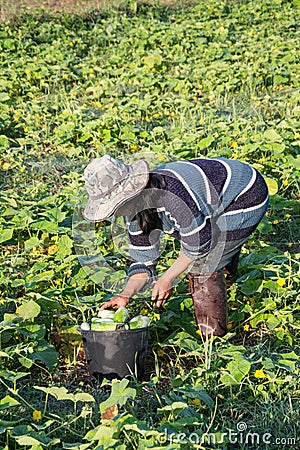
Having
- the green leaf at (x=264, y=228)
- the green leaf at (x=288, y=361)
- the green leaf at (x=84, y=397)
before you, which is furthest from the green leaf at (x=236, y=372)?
the green leaf at (x=264, y=228)

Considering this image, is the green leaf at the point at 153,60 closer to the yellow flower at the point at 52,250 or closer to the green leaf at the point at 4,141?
the green leaf at the point at 4,141

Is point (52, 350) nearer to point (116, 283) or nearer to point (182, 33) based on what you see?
point (116, 283)

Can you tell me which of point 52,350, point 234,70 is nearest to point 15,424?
point 52,350

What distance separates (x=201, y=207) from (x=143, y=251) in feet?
1.29

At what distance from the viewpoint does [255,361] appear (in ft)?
10.1

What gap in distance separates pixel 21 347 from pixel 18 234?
58.7 inches

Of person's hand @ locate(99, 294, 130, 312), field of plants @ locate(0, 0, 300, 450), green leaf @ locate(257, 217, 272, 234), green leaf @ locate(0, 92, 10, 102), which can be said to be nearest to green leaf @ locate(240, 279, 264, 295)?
field of plants @ locate(0, 0, 300, 450)

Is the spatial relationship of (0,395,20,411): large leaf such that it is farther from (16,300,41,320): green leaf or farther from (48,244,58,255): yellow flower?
(48,244,58,255): yellow flower

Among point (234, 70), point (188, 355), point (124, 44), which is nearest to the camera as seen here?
point (188, 355)

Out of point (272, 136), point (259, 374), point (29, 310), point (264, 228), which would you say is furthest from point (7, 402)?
point (272, 136)

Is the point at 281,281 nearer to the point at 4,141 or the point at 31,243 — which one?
the point at 31,243

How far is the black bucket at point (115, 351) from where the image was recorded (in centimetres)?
311

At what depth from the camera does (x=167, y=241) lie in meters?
4.59

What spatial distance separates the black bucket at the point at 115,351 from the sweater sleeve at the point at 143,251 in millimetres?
392
